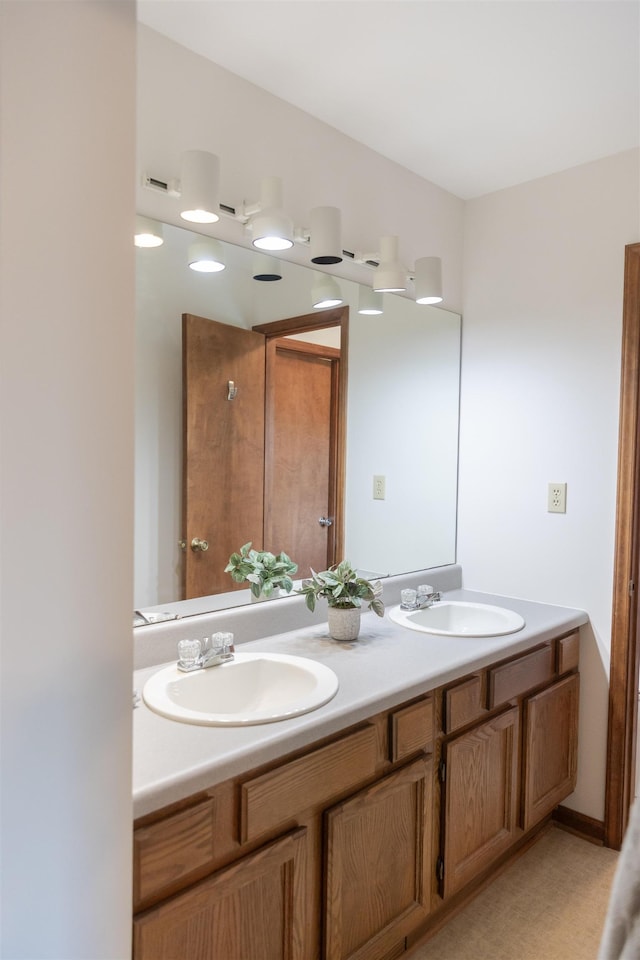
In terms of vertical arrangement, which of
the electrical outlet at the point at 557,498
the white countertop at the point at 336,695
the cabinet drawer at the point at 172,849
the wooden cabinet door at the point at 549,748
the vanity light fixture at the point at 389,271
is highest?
the vanity light fixture at the point at 389,271

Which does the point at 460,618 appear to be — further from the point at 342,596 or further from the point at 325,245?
the point at 325,245

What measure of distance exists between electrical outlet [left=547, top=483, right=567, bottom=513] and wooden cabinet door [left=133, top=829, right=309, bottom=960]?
4.98ft

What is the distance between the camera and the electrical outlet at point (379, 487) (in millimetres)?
2371

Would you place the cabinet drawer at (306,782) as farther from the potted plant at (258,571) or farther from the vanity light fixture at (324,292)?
the vanity light fixture at (324,292)

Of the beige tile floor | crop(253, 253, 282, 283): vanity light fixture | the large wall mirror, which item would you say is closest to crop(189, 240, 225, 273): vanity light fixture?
the large wall mirror

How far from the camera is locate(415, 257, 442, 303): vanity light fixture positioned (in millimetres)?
2248

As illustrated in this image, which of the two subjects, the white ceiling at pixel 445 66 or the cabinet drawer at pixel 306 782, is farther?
the white ceiling at pixel 445 66

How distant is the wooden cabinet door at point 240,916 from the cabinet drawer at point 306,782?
6cm

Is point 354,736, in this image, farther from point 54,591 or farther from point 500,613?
point 500,613

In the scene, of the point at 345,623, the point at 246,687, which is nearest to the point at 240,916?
the point at 246,687

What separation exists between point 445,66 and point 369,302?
0.74 m

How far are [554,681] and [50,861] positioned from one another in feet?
5.79

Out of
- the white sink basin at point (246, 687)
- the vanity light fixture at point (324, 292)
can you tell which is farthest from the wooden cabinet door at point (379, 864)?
the vanity light fixture at point (324, 292)

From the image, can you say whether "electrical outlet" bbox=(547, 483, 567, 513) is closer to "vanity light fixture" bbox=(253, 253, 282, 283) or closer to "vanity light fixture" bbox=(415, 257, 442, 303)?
"vanity light fixture" bbox=(415, 257, 442, 303)
